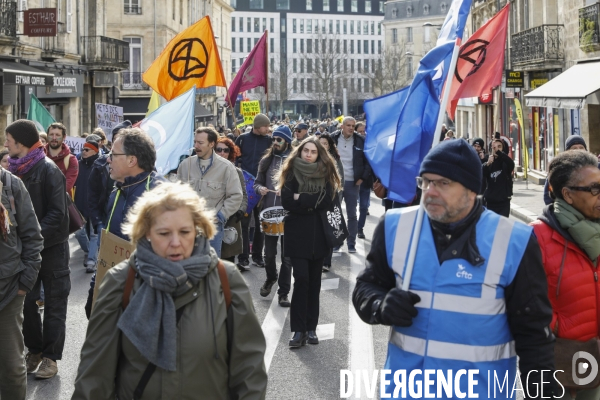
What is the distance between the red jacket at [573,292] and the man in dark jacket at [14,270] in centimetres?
309

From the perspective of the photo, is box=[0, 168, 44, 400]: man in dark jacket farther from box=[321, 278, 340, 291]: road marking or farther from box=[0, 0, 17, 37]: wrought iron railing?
box=[0, 0, 17, 37]: wrought iron railing

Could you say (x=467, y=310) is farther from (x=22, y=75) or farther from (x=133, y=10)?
(x=133, y=10)

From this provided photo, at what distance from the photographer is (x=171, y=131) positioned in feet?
27.9

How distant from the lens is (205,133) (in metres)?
8.01

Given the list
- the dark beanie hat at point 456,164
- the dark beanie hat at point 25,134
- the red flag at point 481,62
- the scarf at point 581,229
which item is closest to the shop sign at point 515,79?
the red flag at point 481,62

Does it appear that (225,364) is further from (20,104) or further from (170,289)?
(20,104)

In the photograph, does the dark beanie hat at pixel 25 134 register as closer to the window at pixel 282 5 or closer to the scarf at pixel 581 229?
the scarf at pixel 581 229

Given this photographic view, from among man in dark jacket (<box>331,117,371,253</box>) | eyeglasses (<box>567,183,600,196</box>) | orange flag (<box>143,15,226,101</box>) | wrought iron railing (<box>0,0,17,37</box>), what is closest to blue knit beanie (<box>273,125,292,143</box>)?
orange flag (<box>143,15,226,101</box>)

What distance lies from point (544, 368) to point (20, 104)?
2290cm

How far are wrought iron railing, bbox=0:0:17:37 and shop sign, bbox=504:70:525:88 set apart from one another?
1624cm

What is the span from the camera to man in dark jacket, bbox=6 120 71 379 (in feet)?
21.7

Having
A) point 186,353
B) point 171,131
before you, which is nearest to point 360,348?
point 171,131

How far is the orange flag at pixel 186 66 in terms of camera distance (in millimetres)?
11898

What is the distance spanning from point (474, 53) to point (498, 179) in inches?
181
